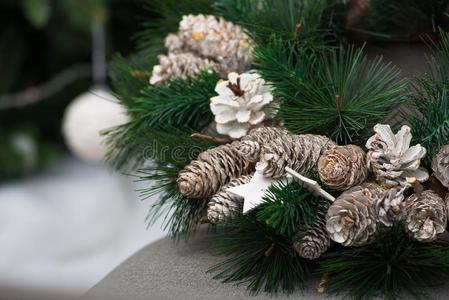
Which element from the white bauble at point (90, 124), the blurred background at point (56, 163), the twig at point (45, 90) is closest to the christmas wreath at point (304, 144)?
the white bauble at point (90, 124)

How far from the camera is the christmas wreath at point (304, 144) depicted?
0.44 meters

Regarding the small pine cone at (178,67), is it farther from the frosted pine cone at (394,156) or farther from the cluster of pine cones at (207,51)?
the frosted pine cone at (394,156)

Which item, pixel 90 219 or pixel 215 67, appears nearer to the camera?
pixel 215 67

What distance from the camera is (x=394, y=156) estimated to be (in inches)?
17.7

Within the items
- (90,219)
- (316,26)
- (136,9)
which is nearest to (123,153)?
(316,26)

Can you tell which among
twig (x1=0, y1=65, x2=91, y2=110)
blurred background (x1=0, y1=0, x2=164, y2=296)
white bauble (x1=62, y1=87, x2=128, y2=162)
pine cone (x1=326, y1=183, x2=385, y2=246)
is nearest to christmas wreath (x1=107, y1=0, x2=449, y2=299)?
pine cone (x1=326, y1=183, x2=385, y2=246)

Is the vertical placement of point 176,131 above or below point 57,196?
above

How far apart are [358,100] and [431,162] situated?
63 millimetres

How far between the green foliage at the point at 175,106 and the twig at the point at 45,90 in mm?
841

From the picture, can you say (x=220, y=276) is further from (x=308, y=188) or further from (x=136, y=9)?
(x=136, y=9)

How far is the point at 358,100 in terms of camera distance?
486mm

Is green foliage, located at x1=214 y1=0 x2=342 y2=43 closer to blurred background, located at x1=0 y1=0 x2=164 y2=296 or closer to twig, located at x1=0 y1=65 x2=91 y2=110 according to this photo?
blurred background, located at x1=0 y1=0 x2=164 y2=296

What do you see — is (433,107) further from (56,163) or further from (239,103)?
(56,163)

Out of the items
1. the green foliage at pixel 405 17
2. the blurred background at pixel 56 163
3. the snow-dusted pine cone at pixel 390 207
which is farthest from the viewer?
the blurred background at pixel 56 163
